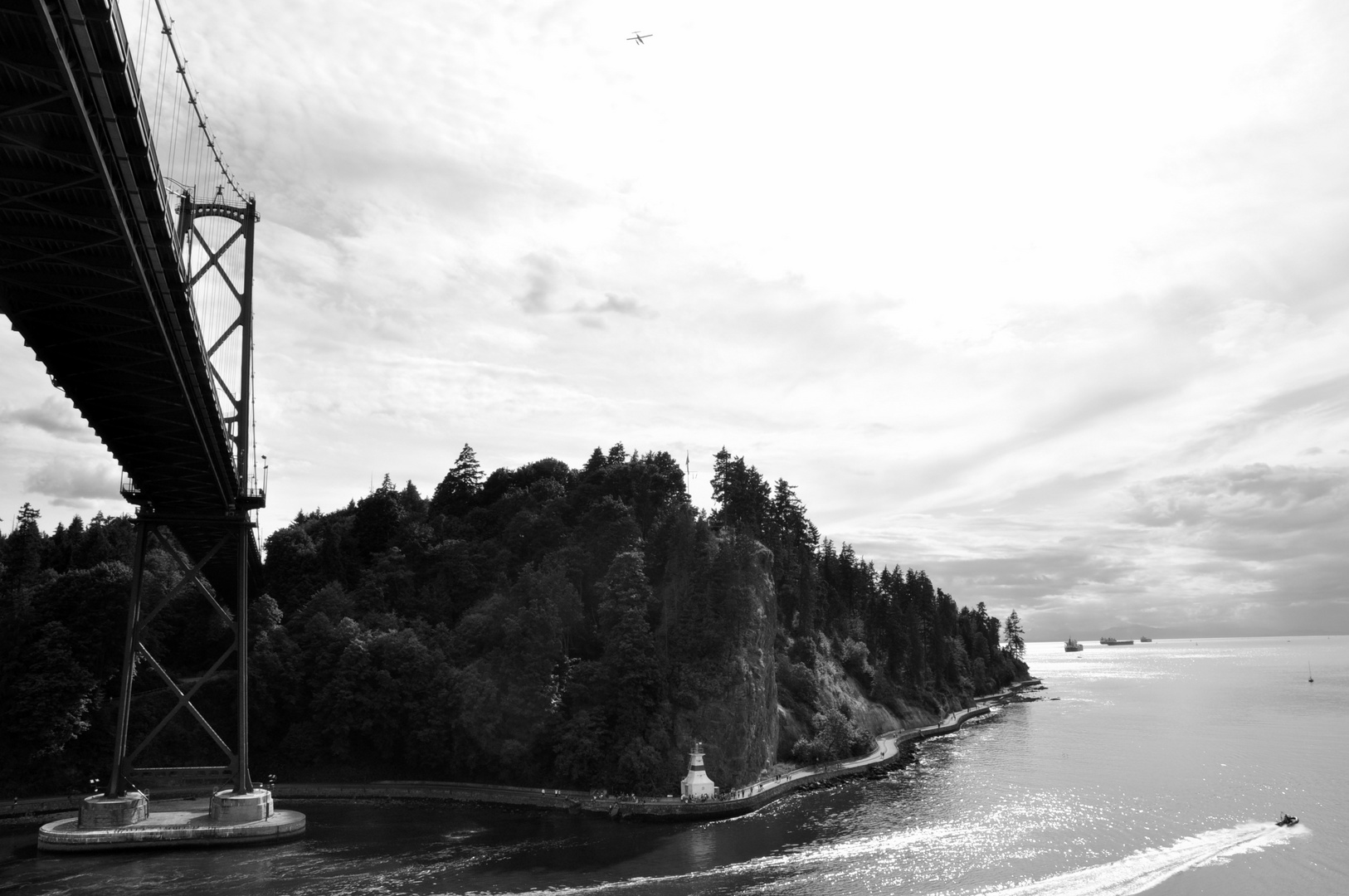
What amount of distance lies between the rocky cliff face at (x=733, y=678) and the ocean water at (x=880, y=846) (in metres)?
5.23

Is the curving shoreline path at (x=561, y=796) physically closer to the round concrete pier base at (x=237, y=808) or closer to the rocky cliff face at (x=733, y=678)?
the rocky cliff face at (x=733, y=678)

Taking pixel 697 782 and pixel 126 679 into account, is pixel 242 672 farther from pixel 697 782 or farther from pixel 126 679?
pixel 697 782

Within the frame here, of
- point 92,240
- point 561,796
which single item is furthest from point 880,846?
point 92,240

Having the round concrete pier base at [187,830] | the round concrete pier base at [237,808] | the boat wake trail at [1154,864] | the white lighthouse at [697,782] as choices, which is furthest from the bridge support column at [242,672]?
the boat wake trail at [1154,864]

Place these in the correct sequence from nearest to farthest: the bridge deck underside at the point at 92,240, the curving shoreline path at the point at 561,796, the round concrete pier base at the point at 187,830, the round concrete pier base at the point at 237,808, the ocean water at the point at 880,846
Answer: the bridge deck underside at the point at 92,240
the ocean water at the point at 880,846
the round concrete pier base at the point at 187,830
the round concrete pier base at the point at 237,808
the curving shoreline path at the point at 561,796

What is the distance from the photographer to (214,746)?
70.1m

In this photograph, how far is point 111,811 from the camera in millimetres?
49531

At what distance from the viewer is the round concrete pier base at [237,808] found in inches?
2005

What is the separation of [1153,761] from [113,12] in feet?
298

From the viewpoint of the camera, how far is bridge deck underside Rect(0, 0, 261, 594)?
18.2 meters

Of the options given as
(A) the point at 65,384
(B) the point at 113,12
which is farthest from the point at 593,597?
(B) the point at 113,12

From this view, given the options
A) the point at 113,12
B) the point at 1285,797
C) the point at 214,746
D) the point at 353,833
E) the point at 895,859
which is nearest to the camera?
the point at 113,12

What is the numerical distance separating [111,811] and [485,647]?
29252 millimetres

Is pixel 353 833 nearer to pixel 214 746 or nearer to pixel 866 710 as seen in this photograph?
pixel 214 746
